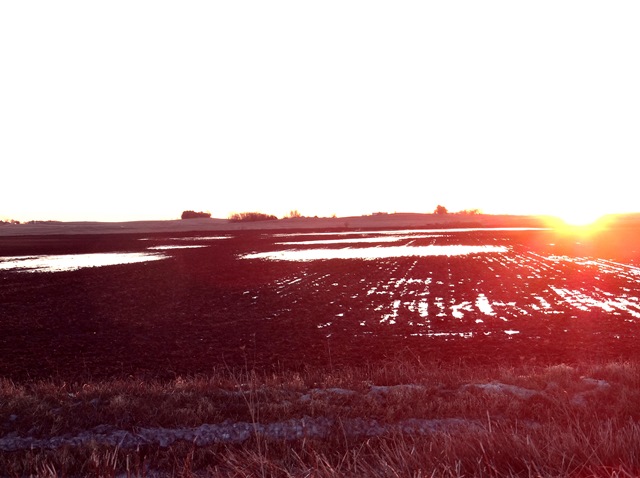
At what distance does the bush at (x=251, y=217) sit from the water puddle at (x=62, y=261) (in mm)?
84678

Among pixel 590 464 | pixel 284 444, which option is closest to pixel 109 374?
pixel 284 444

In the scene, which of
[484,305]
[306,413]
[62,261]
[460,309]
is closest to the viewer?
[306,413]

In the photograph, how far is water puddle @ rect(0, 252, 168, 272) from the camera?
37844 millimetres

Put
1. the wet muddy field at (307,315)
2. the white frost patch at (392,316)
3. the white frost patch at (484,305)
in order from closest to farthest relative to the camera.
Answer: the wet muddy field at (307,315) → the white frost patch at (392,316) → the white frost patch at (484,305)

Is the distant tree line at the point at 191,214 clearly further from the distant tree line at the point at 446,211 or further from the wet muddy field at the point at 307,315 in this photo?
the wet muddy field at the point at 307,315

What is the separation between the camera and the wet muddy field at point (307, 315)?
44.5 feet

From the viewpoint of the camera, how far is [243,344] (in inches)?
597

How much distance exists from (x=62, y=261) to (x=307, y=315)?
29.7 meters

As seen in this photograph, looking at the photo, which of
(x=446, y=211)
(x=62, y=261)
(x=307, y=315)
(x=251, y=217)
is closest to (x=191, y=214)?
(x=251, y=217)

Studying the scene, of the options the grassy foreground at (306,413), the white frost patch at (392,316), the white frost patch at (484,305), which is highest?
the grassy foreground at (306,413)

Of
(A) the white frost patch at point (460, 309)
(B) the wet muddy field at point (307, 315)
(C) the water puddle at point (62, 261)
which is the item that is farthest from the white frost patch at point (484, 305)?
(C) the water puddle at point (62, 261)

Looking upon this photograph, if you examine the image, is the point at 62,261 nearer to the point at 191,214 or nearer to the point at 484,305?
the point at 484,305

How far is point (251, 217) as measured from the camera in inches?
5344

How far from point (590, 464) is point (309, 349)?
1014 centimetres
